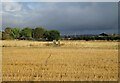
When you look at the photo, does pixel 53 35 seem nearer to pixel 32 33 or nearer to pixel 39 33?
pixel 39 33

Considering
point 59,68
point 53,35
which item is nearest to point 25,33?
point 53,35

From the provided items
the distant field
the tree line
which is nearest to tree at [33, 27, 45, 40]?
the tree line

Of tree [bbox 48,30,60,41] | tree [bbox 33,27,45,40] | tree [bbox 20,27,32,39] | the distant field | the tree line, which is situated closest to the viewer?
the distant field

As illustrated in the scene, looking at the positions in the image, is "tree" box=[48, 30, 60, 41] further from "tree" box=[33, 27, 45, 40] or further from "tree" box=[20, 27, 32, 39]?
"tree" box=[20, 27, 32, 39]

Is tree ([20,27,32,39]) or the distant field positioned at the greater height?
tree ([20,27,32,39])

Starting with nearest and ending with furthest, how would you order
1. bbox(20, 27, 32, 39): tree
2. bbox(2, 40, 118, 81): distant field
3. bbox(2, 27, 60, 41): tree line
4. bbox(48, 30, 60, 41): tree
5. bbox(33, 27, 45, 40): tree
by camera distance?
bbox(2, 40, 118, 81): distant field → bbox(48, 30, 60, 41): tree → bbox(2, 27, 60, 41): tree line → bbox(33, 27, 45, 40): tree → bbox(20, 27, 32, 39): tree

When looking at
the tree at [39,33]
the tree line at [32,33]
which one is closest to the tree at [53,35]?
the tree line at [32,33]

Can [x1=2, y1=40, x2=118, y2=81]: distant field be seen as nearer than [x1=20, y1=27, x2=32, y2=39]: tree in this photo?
Yes

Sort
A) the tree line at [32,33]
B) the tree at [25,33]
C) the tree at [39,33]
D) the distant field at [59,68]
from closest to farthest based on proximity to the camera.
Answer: the distant field at [59,68]
the tree line at [32,33]
the tree at [39,33]
the tree at [25,33]

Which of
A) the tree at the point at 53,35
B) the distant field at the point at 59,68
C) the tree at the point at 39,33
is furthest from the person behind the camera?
the tree at the point at 39,33

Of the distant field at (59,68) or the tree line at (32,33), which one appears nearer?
the distant field at (59,68)

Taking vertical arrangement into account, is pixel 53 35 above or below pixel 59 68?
above

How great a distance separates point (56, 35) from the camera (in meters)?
119

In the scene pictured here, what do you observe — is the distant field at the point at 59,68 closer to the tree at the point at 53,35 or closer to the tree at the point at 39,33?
the tree at the point at 53,35
